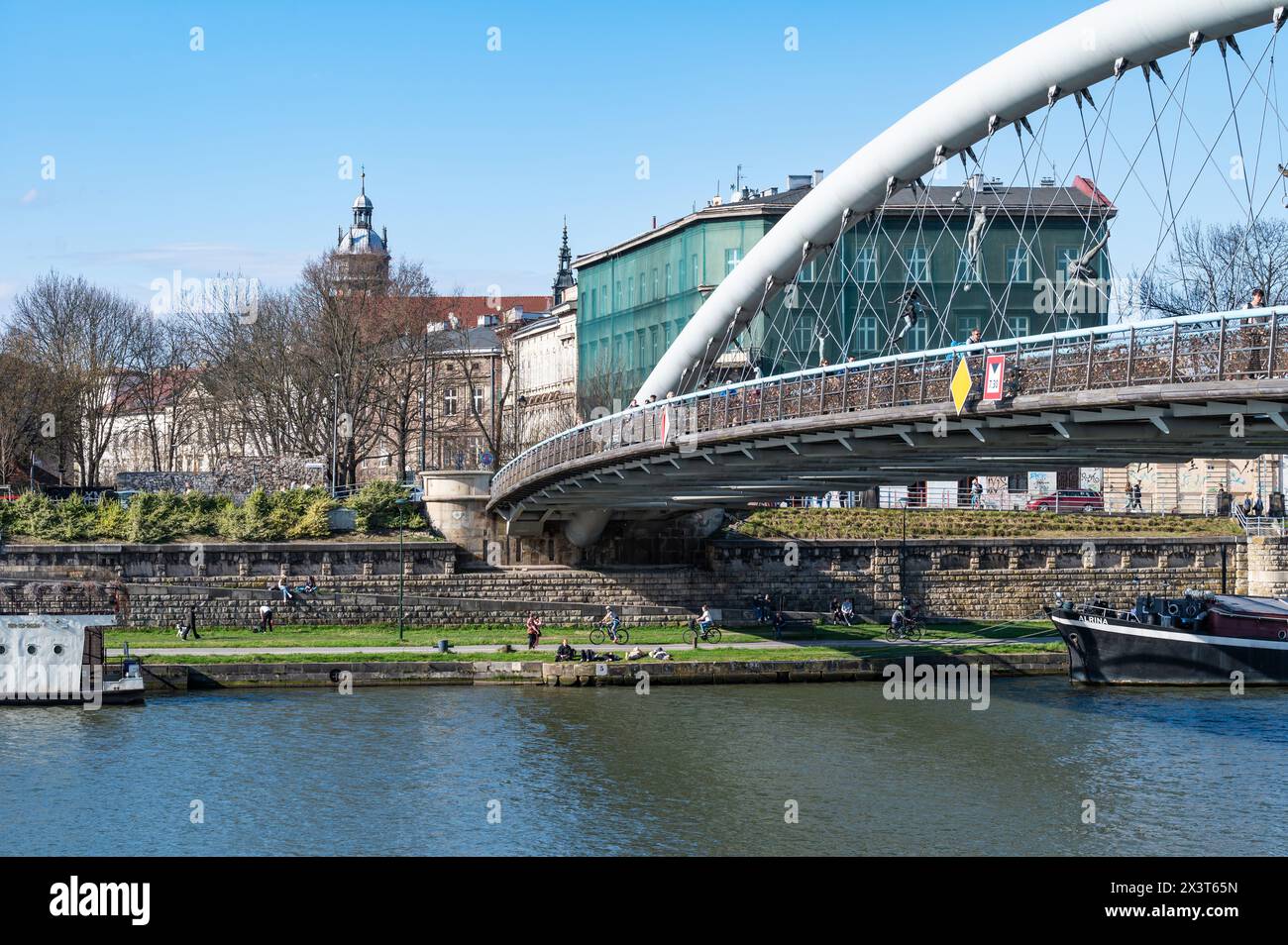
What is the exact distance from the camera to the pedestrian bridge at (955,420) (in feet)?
84.0

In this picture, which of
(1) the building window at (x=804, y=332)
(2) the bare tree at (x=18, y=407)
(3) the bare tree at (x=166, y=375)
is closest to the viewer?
(2) the bare tree at (x=18, y=407)

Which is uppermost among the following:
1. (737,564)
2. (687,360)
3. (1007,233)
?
(1007,233)

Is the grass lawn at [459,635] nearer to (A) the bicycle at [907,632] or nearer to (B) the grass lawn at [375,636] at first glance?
(B) the grass lawn at [375,636]

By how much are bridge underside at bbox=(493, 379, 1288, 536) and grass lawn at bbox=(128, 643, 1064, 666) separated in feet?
13.0

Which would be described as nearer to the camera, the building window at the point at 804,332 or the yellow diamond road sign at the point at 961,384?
the yellow diamond road sign at the point at 961,384

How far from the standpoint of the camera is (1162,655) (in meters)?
46.5

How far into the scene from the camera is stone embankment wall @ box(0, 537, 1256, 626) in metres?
51.3

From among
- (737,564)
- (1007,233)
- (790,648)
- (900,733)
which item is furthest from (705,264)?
(900,733)

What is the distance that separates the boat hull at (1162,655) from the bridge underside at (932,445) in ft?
25.1

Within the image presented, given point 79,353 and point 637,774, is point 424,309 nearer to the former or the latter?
point 79,353

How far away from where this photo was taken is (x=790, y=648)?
47.8 meters

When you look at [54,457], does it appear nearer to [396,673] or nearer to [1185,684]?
[396,673]

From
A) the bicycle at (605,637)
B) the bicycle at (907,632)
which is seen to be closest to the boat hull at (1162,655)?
the bicycle at (907,632)
